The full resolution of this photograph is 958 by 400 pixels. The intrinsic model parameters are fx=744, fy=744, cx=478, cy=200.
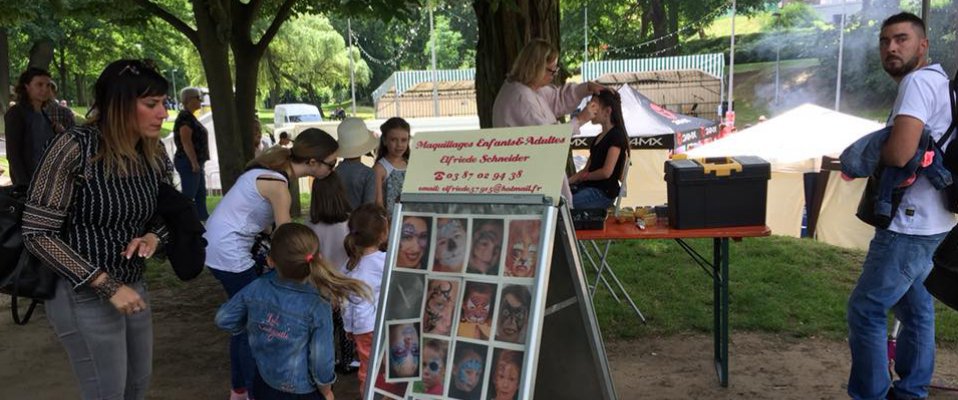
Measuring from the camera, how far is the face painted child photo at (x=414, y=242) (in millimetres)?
2768

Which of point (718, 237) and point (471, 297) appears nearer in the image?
point (471, 297)

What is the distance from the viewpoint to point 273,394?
3051 mm

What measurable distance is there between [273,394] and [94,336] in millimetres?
793

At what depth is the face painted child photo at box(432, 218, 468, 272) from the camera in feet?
8.78

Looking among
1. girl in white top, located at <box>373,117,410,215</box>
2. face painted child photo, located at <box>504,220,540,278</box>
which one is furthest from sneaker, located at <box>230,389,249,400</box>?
face painted child photo, located at <box>504,220,540,278</box>

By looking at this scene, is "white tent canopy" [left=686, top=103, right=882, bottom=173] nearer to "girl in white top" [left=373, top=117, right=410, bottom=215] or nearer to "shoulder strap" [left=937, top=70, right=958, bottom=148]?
"girl in white top" [left=373, top=117, right=410, bottom=215]

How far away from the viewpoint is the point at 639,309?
18.2 ft

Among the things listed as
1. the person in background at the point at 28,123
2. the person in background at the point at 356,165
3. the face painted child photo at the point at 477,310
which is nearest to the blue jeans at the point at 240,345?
the person in background at the point at 356,165

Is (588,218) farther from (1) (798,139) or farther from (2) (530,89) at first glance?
(1) (798,139)

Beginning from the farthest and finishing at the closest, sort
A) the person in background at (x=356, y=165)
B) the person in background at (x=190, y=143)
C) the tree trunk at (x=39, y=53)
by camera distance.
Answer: the tree trunk at (x=39, y=53)
the person in background at (x=190, y=143)
the person in background at (x=356, y=165)

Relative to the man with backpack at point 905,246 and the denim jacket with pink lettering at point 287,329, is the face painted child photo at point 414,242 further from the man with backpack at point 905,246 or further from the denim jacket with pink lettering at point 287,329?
the man with backpack at point 905,246

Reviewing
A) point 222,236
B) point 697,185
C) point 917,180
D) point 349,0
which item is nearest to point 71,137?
point 222,236

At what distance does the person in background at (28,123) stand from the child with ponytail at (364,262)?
3589 mm

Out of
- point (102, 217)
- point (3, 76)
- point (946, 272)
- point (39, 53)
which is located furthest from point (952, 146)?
point (3, 76)
